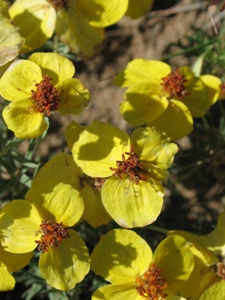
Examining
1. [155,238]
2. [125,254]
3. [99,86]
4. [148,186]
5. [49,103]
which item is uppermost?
[49,103]

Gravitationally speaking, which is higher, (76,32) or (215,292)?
(76,32)

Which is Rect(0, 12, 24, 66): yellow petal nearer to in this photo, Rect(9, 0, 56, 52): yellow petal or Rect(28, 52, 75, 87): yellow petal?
Rect(28, 52, 75, 87): yellow petal

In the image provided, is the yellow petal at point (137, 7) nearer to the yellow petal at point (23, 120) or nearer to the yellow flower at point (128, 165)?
the yellow flower at point (128, 165)

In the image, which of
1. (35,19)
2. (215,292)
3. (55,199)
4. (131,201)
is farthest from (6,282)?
(35,19)

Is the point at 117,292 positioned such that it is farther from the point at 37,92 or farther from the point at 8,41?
the point at 8,41

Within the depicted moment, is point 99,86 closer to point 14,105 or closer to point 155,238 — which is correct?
point 155,238

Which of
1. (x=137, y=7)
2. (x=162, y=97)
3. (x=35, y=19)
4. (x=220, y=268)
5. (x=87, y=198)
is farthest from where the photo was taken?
(x=137, y=7)

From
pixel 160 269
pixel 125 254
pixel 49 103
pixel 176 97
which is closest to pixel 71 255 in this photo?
pixel 125 254
